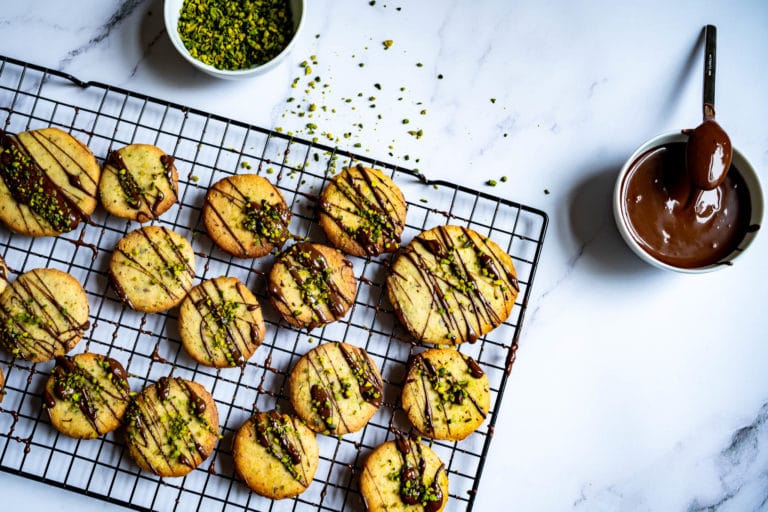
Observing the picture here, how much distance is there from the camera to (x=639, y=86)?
2934 millimetres

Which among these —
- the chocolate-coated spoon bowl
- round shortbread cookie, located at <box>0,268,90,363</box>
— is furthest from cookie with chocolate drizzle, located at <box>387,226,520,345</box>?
round shortbread cookie, located at <box>0,268,90,363</box>

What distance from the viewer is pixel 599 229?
9.43 ft

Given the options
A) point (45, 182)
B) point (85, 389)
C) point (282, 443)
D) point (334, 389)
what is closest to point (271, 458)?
point (282, 443)

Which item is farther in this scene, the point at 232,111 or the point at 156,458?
the point at 232,111

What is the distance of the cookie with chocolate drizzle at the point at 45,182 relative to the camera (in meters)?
2.62

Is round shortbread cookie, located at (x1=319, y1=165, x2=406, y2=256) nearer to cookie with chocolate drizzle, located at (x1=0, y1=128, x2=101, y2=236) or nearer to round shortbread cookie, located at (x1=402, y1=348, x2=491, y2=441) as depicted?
round shortbread cookie, located at (x1=402, y1=348, x2=491, y2=441)

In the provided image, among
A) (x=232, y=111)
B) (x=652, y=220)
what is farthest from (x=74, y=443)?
(x=652, y=220)

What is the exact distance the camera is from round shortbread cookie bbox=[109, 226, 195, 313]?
2613mm

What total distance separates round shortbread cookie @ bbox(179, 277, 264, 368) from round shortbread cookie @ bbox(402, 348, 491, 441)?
0.64m

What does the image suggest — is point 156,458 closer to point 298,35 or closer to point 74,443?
point 74,443

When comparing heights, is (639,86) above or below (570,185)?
above

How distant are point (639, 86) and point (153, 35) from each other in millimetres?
2106

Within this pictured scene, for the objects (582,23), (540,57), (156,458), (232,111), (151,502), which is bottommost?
(151,502)

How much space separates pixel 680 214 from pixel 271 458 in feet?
6.17
